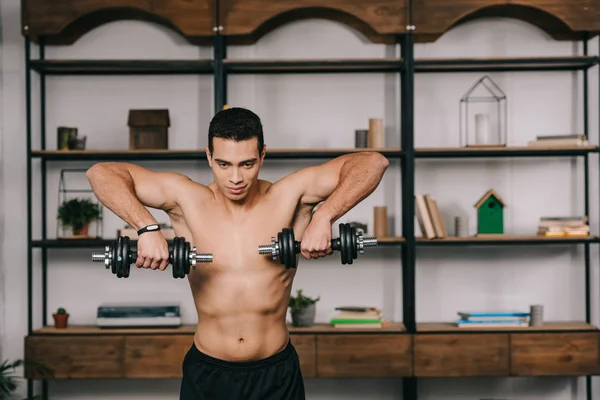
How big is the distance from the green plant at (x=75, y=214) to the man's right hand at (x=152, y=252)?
2.31m

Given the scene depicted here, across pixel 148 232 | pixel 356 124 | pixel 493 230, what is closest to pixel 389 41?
pixel 356 124

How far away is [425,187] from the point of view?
15.2 ft

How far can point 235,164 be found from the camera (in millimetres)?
2434

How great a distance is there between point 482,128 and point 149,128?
1933mm

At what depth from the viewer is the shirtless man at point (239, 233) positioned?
2.48 m

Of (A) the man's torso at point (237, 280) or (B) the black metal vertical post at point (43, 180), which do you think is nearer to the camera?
(A) the man's torso at point (237, 280)

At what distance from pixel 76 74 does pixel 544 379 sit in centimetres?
346

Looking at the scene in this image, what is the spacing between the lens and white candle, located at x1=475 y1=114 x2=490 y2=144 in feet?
14.1

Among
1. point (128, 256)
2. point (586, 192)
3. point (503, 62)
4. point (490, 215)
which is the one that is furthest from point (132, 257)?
point (586, 192)

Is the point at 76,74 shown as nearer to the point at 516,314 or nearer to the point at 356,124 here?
the point at 356,124

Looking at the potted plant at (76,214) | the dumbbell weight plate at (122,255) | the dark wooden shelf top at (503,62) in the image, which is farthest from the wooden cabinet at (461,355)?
the dumbbell weight plate at (122,255)

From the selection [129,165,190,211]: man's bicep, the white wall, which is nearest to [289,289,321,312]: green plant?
the white wall

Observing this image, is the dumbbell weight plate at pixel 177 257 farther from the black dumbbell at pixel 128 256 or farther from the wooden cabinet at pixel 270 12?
the wooden cabinet at pixel 270 12

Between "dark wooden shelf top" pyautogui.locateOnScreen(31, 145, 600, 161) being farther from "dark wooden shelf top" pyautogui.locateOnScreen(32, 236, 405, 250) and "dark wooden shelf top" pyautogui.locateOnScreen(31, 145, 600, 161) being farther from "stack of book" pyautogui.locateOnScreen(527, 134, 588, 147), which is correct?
"dark wooden shelf top" pyautogui.locateOnScreen(32, 236, 405, 250)
